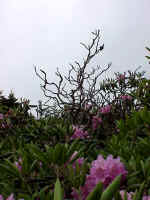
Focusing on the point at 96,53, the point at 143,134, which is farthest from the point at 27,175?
the point at 96,53

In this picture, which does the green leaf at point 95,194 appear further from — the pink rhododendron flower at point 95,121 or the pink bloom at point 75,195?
the pink rhododendron flower at point 95,121

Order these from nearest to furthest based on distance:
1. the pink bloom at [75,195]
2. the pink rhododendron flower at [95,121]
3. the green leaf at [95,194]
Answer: the green leaf at [95,194], the pink bloom at [75,195], the pink rhododendron flower at [95,121]

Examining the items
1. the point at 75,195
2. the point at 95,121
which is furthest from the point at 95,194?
the point at 95,121

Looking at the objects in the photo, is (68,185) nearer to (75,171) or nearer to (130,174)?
(75,171)

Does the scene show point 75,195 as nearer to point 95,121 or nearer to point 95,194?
point 95,194

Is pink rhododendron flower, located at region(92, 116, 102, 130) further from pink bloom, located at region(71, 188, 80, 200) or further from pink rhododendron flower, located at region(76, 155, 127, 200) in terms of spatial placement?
pink bloom, located at region(71, 188, 80, 200)

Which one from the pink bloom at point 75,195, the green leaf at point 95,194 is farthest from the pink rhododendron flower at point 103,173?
the green leaf at point 95,194

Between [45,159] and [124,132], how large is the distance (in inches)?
37.5

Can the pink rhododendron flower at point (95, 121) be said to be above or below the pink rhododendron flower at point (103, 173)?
above

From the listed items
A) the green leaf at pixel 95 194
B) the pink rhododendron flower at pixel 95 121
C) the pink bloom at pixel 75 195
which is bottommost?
the pink bloom at pixel 75 195

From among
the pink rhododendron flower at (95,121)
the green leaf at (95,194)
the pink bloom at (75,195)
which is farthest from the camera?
the pink rhododendron flower at (95,121)

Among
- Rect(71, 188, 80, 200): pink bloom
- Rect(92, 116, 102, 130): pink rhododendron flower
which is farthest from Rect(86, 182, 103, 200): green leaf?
Rect(92, 116, 102, 130): pink rhododendron flower

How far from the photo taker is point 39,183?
3.93 feet

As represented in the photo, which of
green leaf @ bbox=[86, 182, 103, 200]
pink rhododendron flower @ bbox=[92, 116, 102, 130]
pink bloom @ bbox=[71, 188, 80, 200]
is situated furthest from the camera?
pink rhododendron flower @ bbox=[92, 116, 102, 130]
